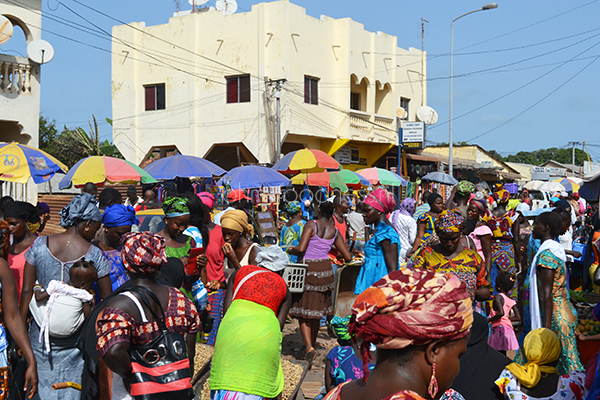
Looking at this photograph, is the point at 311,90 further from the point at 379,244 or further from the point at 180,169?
the point at 379,244

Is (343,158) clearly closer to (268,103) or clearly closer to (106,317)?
(268,103)

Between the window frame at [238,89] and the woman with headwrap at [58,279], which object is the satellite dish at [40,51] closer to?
the window frame at [238,89]

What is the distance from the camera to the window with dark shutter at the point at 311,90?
23.8m

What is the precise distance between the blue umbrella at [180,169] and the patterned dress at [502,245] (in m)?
5.13

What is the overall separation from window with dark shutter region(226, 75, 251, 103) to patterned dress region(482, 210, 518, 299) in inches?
657

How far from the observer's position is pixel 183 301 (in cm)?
318

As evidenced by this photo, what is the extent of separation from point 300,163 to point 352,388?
9808mm

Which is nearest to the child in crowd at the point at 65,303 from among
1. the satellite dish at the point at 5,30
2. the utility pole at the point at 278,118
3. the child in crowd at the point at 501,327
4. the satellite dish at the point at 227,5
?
the child in crowd at the point at 501,327

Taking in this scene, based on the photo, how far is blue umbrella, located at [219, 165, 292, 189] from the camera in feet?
40.5

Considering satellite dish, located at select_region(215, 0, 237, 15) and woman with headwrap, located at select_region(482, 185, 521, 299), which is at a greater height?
satellite dish, located at select_region(215, 0, 237, 15)

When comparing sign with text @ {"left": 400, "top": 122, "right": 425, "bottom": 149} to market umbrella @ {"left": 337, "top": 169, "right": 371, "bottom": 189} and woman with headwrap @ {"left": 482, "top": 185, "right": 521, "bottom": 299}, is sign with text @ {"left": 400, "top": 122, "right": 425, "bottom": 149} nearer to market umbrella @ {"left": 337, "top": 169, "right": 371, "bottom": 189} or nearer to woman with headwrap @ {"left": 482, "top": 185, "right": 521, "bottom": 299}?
market umbrella @ {"left": 337, "top": 169, "right": 371, "bottom": 189}

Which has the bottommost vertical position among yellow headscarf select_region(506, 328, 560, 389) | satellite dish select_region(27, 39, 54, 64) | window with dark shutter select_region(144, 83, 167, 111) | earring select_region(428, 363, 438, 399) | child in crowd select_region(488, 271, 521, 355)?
child in crowd select_region(488, 271, 521, 355)

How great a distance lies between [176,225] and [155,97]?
21853mm

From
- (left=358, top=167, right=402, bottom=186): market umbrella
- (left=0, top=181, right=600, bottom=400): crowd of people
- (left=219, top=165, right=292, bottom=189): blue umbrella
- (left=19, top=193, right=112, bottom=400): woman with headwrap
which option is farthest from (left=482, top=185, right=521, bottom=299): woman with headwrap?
(left=358, top=167, right=402, bottom=186): market umbrella
